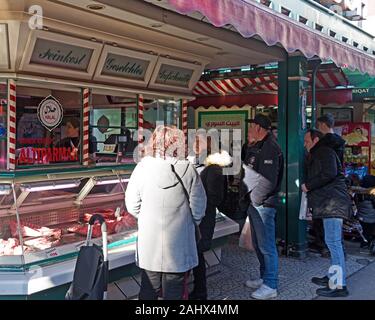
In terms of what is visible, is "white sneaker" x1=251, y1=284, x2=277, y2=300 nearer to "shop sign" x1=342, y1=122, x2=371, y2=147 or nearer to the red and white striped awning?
the red and white striped awning

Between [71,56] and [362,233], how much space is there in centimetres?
514

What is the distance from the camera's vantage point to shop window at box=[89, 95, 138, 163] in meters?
5.28

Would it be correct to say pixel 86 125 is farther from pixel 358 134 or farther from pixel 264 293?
pixel 358 134

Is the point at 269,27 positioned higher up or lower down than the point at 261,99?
higher up

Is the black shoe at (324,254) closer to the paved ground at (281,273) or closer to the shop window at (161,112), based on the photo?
the paved ground at (281,273)

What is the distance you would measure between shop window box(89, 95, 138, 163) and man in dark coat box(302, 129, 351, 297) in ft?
7.10

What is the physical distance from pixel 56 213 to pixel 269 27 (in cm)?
268

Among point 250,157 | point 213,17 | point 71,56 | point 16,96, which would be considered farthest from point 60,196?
point 213,17

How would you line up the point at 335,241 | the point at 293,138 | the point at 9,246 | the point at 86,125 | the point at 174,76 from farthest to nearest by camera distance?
the point at 293,138
the point at 174,76
the point at 86,125
the point at 335,241
the point at 9,246

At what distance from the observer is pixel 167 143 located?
342cm

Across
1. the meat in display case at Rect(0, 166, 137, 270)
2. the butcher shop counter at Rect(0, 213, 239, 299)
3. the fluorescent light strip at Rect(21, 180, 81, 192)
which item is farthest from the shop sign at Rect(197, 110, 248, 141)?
the butcher shop counter at Rect(0, 213, 239, 299)

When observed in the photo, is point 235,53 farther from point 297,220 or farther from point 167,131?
point 167,131

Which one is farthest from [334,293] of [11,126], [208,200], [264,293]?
[11,126]

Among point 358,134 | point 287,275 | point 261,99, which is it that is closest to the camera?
point 287,275
